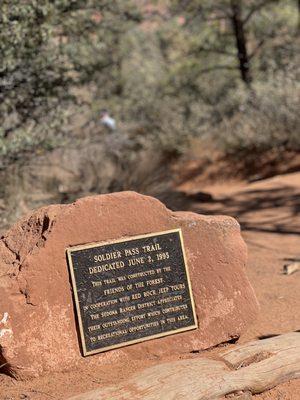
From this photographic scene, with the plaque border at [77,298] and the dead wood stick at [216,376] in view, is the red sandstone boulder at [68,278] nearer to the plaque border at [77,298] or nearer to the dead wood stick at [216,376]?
the plaque border at [77,298]

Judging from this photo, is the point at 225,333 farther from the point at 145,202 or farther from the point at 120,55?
the point at 120,55

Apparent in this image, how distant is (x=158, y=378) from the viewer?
3926mm

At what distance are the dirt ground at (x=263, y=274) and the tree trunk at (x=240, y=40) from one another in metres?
7.67

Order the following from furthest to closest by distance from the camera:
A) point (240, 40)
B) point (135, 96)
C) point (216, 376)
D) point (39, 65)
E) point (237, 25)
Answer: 1. point (135, 96)
2. point (240, 40)
3. point (237, 25)
4. point (39, 65)
5. point (216, 376)

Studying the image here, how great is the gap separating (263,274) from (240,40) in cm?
1338

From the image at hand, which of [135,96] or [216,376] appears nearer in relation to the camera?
[216,376]

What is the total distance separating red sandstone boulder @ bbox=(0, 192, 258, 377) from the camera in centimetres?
412

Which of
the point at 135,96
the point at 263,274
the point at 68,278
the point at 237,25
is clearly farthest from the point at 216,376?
the point at 135,96

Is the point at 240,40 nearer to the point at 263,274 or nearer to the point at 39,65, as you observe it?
the point at 39,65

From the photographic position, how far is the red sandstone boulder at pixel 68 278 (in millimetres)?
4117

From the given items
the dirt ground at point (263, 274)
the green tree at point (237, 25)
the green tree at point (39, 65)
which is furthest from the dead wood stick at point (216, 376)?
the green tree at point (237, 25)

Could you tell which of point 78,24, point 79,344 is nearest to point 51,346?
point 79,344

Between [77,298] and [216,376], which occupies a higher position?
[77,298]

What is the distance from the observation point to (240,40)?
18.6 m
